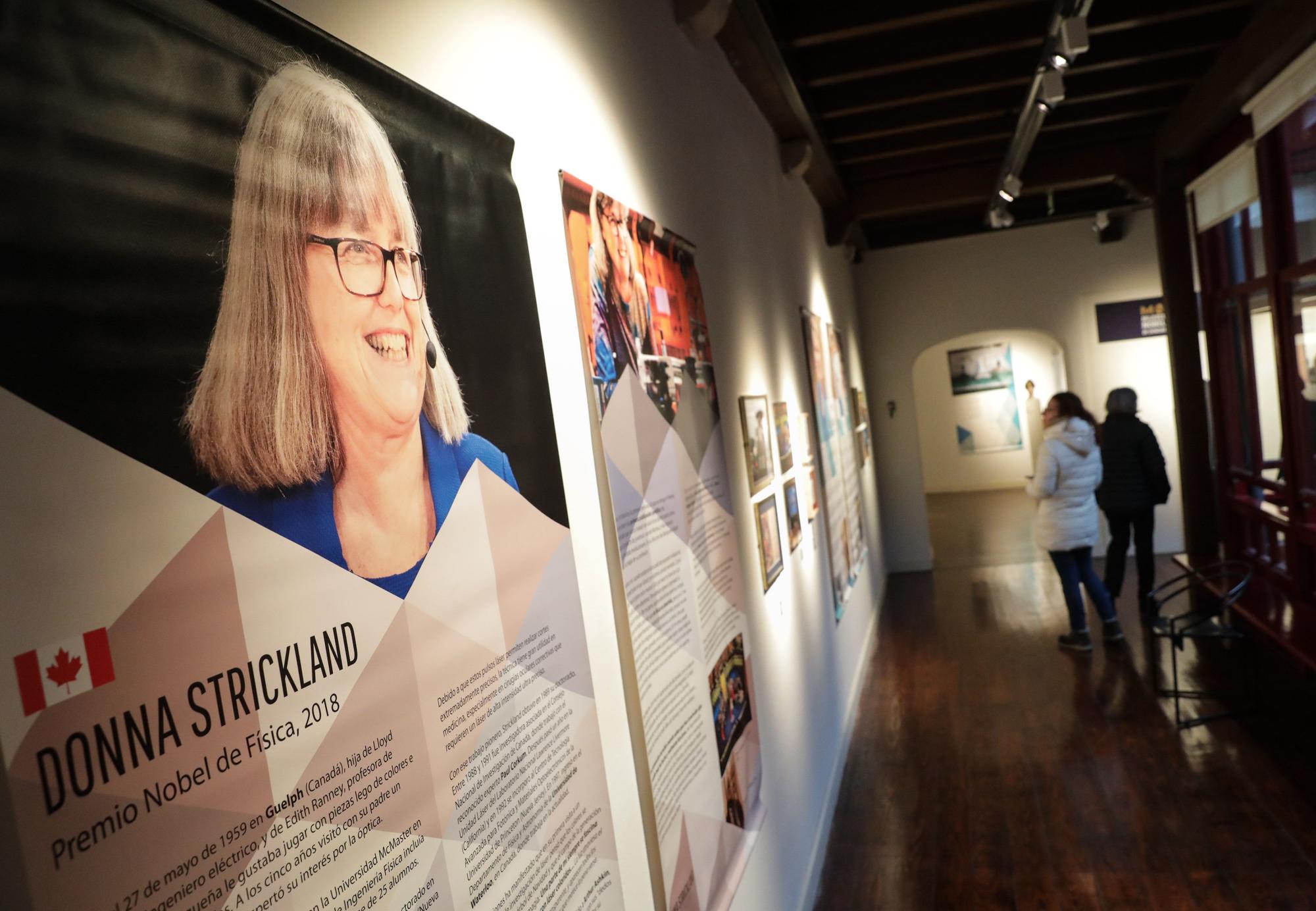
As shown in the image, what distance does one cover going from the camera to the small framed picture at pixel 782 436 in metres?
4.06

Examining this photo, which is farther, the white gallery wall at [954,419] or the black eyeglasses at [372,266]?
the white gallery wall at [954,419]

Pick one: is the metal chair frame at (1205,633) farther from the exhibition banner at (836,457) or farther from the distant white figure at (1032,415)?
the distant white figure at (1032,415)

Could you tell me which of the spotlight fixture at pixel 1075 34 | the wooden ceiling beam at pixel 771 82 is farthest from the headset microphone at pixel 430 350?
the spotlight fixture at pixel 1075 34

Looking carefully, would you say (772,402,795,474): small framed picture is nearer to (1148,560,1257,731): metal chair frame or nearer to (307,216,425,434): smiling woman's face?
(1148,560,1257,731): metal chair frame

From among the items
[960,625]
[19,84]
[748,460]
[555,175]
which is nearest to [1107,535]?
[960,625]

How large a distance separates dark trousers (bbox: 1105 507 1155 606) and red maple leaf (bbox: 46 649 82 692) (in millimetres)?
7459

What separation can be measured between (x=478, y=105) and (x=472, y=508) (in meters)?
0.68

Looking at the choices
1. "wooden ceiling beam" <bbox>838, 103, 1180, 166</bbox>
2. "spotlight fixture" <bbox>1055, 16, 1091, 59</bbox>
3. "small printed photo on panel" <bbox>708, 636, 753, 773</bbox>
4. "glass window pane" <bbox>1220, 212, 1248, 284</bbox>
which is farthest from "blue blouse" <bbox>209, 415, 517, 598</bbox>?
"glass window pane" <bbox>1220, 212, 1248, 284</bbox>

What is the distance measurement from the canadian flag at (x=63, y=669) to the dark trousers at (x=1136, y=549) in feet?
24.4

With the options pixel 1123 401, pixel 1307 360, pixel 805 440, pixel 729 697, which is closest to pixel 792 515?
pixel 805 440

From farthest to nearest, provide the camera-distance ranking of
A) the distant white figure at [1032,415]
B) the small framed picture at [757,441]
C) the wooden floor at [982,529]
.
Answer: the distant white figure at [1032,415], the wooden floor at [982,529], the small framed picture at [757,441]

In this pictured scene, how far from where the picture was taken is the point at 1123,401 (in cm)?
694

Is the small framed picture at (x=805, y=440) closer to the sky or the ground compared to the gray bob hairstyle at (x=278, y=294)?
closer to the ground

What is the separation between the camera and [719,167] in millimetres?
3609
